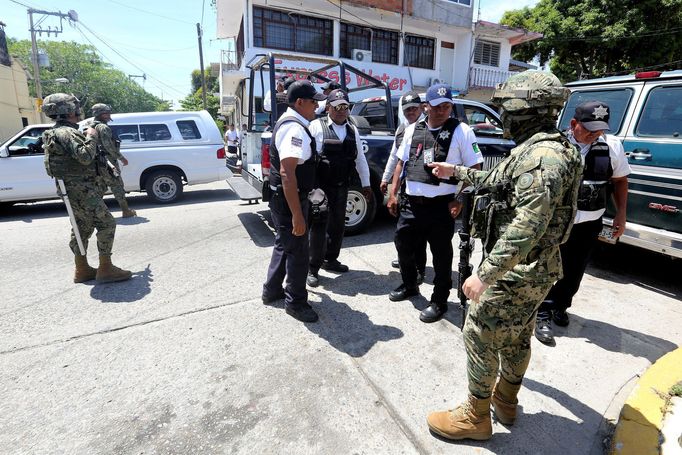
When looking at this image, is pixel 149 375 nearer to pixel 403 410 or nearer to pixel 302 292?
pixel 302 292

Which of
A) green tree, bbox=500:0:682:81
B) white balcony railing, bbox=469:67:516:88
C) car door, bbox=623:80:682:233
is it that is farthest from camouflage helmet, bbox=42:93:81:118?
white balcony railing, bbox=469:67:516:88

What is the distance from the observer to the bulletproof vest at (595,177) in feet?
9.50

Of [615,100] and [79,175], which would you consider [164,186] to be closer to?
[79,175]

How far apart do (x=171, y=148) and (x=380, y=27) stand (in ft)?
40.9

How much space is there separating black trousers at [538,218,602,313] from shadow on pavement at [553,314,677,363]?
222mm

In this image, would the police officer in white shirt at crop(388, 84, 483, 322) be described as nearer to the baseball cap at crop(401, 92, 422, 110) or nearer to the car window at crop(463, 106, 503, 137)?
the baseball cap at crop(401, 92, 422, 110)

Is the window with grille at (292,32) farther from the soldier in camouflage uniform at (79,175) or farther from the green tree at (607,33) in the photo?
the soldier in camouflage uniform at (79,175)

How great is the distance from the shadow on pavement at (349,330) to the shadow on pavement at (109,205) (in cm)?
554

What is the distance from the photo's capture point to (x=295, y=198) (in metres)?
2.80

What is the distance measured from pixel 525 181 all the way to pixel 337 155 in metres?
2.42

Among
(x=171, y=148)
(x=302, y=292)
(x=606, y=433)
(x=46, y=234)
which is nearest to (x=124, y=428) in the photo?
(x=302, y=292)

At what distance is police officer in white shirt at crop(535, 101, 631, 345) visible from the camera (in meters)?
2.90

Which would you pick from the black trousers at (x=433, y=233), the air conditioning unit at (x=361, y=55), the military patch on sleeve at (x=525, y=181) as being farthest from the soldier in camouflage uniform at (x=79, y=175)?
the air conditioning unit at (x=361, y=55)

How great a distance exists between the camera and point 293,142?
108 inches
